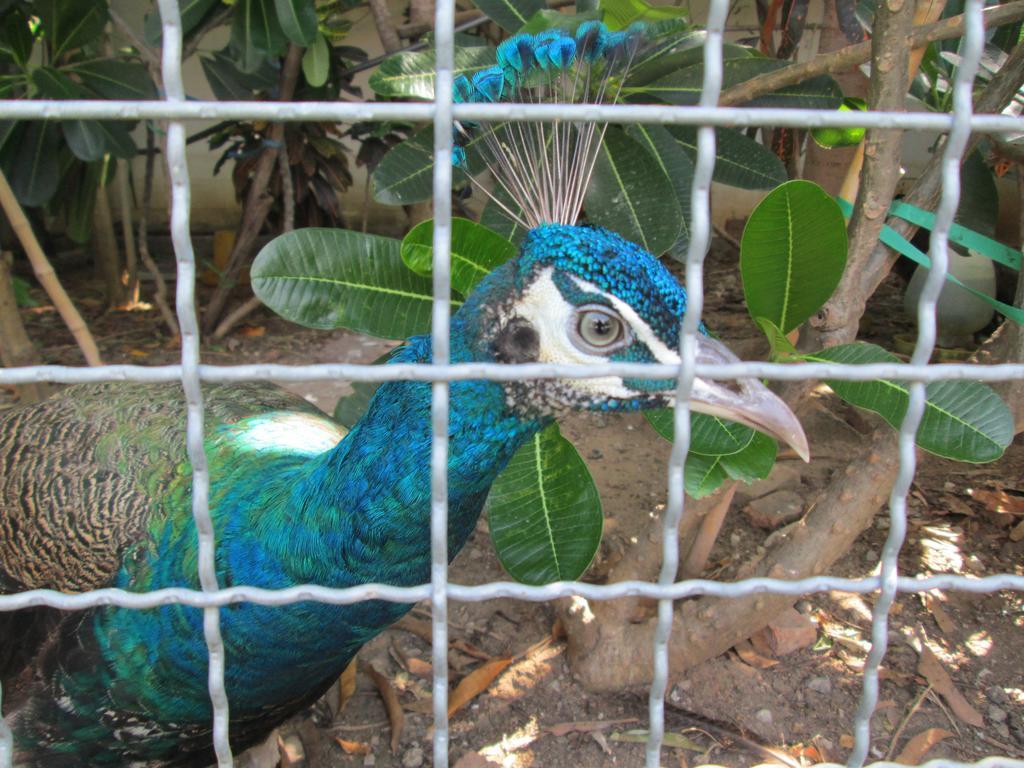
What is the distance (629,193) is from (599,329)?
0.93m

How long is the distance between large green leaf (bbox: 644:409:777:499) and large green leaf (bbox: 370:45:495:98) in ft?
3.22

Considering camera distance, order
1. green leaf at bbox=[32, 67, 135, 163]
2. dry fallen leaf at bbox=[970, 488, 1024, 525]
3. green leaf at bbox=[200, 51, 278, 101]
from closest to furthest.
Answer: dry fallen leaf at bbox=[970, 488, 1024, 525] < green leaf at bbox=[32, 67, 135, 163] < green leaf at bbox=[200, 51, 278, 101]

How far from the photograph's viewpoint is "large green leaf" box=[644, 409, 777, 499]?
69.4 inches

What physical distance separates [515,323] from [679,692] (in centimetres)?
136

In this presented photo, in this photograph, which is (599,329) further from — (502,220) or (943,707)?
(943,707)

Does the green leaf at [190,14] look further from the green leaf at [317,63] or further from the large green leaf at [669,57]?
the large green leaf at [669,57]

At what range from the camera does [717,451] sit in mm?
1760

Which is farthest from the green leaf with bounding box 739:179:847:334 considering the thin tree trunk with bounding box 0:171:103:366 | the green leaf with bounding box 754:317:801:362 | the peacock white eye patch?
the thin tree trunk with bounding box 0:171:103:366

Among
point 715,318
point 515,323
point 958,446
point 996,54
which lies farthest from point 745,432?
point 715,318

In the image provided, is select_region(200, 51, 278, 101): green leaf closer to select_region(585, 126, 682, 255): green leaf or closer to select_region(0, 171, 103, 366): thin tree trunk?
select_region(0, 171, 103, 366): thin tree trunk

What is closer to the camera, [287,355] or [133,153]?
[133,153]

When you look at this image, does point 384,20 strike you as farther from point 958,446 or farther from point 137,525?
point 958,446

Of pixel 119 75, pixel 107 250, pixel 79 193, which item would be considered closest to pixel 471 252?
pixel 119 75

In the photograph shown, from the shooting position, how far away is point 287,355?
15.1 feet
